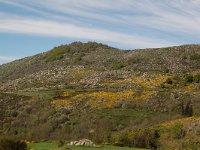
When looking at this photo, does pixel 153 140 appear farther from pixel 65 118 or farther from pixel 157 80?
pixel 157 80

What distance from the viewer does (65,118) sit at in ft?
155

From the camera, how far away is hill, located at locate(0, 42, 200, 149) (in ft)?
122

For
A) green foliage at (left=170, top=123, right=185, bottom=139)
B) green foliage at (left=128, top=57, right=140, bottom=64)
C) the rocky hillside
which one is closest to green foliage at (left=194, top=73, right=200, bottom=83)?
the rocky hillside

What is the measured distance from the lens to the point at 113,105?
163ft

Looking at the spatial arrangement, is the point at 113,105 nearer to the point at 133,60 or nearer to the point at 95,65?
the point at 133,60

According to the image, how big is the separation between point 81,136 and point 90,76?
29.9m

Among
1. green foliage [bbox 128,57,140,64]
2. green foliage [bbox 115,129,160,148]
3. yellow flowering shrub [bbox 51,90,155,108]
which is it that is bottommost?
green foliage [bbox 115,129,160,148]

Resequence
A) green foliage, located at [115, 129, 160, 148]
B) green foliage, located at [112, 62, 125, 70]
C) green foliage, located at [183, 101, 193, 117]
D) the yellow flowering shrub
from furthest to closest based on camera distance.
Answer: green foliage, located at [112, 62, 125, 70] → the yellow flowering shrub → green foliage, located at [183, 101, 193, 117] → green foliage, located at [115, 129, 160, 148]

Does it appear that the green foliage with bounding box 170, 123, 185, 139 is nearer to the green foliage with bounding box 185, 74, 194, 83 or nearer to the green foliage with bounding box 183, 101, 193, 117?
the green foliage with bounding box 183, 101, 193, 117

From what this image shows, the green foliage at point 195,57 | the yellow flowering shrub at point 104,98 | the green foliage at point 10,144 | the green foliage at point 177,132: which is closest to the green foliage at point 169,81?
the yellow flowering shrub at point 104,98

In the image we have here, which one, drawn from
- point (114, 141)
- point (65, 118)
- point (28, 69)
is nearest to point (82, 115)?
point (65, 118)

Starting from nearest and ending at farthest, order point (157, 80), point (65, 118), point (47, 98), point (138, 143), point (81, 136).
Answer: point (138, 143)
point (81, 136)
point (65, 118)
point (47, 98)
point (157, 80)

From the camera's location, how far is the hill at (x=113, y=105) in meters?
37.1

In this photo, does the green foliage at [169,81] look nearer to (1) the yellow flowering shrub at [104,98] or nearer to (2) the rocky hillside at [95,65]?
(1) the yellow flowering shrub at [104,98]
